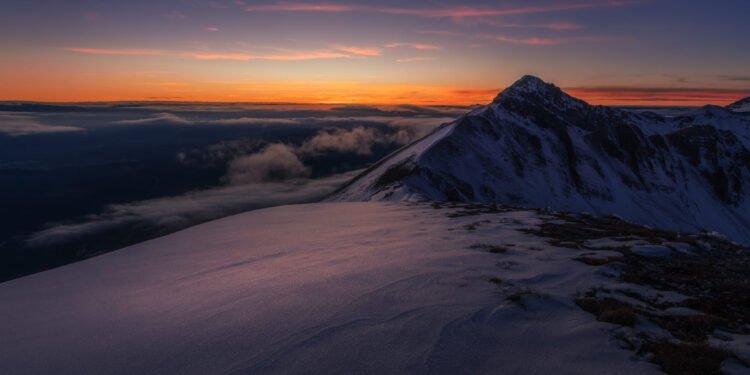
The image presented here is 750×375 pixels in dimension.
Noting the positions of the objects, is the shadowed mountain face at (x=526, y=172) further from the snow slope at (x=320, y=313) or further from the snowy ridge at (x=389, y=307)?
the snow slope at (x=320, y=313)

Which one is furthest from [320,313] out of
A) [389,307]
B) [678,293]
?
[678,293]

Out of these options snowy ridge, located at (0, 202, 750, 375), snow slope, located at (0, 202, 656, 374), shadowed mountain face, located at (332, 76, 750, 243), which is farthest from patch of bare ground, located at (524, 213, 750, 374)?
shadowed mountain face, located at (332, 76, 750, 243)

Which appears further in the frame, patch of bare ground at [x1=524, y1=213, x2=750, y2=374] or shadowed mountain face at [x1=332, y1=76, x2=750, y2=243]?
shadowed mountain face at [x1=332, y1=76, x2=750, y2=243]

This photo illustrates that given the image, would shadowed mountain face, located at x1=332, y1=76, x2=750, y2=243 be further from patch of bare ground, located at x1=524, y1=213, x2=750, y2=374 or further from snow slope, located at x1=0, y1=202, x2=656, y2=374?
snow slope, located at x1=0, y1=202, x2=656, y2=374

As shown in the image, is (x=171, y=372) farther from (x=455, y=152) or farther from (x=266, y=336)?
(x=455, y=152)

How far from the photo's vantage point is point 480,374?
20.2 ft

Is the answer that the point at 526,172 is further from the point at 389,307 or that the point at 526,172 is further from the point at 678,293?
the point at 389,307

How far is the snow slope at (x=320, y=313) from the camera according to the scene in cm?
671

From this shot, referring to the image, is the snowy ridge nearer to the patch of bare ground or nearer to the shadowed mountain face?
the patch of bare ground

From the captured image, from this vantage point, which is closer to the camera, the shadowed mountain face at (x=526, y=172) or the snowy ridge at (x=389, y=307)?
the snowy ridge at (x=389, y=307)

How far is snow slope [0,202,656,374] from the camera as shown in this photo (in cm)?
671

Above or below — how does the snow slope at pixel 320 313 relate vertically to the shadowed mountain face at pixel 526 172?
above

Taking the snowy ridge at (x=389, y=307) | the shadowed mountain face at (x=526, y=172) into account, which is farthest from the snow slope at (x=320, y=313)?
the shadowed mountain face at (x=526, y=172)

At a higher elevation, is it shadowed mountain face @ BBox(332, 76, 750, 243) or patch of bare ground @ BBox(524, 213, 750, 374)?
patch of bare ground @ BBox(524, 213, 750, 374)
